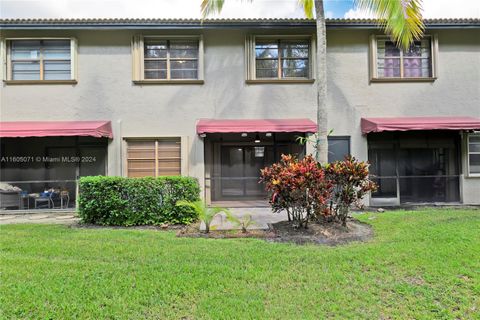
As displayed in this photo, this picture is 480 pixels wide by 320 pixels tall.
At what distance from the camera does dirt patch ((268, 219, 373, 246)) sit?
7.12 metres

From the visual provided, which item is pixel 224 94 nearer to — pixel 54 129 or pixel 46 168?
pixel 54 129

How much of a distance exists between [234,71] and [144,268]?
956 centimetres

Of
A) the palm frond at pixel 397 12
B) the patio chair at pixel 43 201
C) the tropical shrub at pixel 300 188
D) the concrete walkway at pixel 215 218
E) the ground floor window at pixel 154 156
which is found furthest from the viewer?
the ground floor window at pixel 154 156

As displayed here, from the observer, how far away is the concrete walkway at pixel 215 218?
29.1ft

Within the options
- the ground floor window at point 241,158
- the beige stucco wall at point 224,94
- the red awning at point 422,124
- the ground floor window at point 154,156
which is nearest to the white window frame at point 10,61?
the beige stucco wall at point 224,94

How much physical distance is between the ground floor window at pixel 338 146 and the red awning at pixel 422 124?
96cm

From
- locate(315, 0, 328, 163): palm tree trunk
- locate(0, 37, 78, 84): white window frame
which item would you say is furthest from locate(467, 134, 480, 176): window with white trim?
locate(0, 37, 78, 84): white window frame

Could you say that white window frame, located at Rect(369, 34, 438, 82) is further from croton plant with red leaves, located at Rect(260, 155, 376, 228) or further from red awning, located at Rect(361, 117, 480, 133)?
croton plant with red leaves, located at Rect(260, 155, 376, 228)

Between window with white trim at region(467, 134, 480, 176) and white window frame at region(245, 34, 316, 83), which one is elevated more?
white window frame at region(245, 34, 316, 83)

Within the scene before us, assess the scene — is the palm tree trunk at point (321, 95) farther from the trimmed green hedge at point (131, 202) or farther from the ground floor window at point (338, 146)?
the trimmed green hedge at point (131, 202)

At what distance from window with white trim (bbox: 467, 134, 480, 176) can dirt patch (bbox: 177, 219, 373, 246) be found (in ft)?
26.0

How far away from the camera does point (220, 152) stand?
44.7ft

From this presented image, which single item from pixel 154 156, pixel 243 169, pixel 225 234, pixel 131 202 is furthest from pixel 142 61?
pixel 225 234

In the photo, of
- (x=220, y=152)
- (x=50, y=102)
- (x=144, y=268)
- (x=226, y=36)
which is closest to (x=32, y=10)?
(x=50, y=102)
